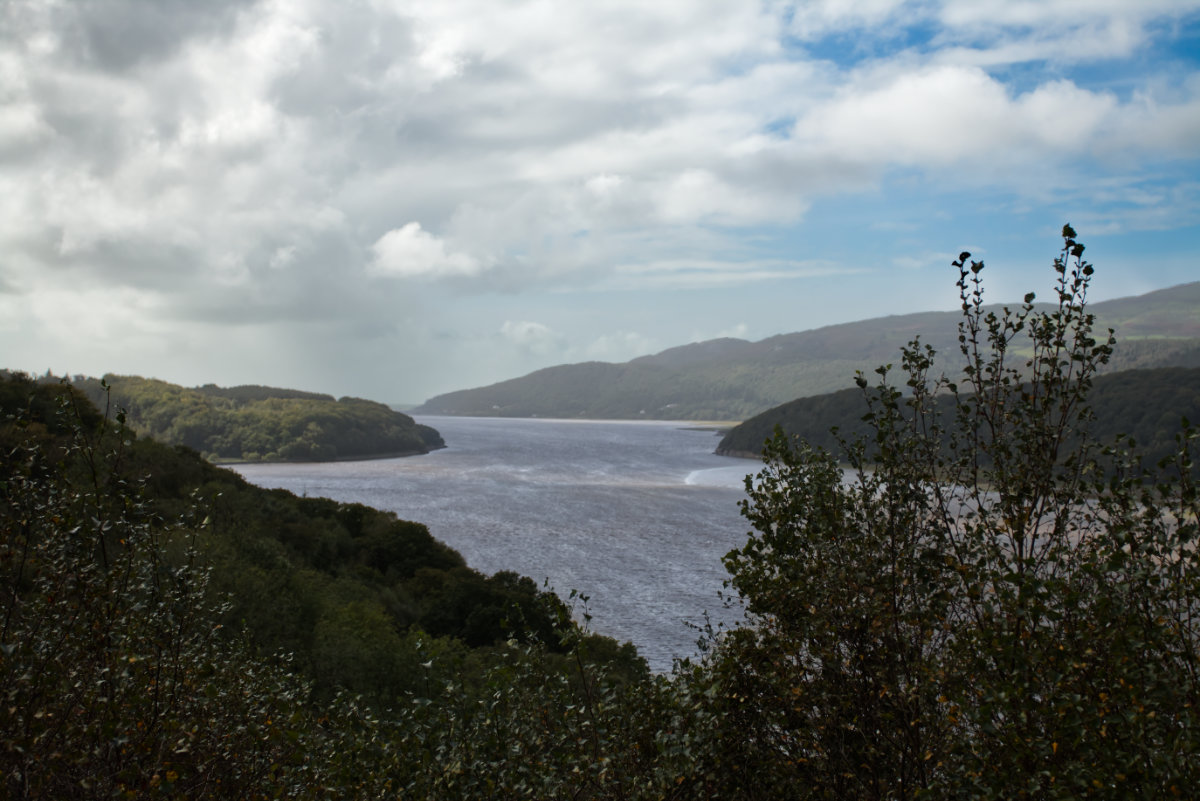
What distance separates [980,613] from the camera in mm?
5312

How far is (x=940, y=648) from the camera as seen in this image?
17.2 ft

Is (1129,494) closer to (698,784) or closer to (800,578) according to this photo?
(800,578)

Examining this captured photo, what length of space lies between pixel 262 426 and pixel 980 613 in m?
163

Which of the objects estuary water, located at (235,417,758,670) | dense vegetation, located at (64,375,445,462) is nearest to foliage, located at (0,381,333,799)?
estuary water, located at (235,417,758,670)

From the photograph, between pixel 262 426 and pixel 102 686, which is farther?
pixel 262 426

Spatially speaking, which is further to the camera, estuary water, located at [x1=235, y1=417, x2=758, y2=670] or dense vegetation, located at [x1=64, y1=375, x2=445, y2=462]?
dense vegetation, located at [x1=64, y1=375, x2=445, y2=462]

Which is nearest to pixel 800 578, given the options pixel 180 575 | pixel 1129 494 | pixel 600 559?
pixel 1129 494

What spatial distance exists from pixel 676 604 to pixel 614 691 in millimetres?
36548

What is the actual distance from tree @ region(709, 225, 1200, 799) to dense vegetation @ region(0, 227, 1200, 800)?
29 mm

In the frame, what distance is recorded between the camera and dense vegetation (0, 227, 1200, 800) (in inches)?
155

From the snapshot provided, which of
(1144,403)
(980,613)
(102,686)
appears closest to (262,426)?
(1144,403)

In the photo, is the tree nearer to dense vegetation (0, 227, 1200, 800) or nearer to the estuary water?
dense vegetation (0, 227, 1200, 800)

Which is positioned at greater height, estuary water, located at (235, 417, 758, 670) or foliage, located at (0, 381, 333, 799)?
foliage, located at (0, 381, 333, 799)

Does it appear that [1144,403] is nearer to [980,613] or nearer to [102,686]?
[980,613]
